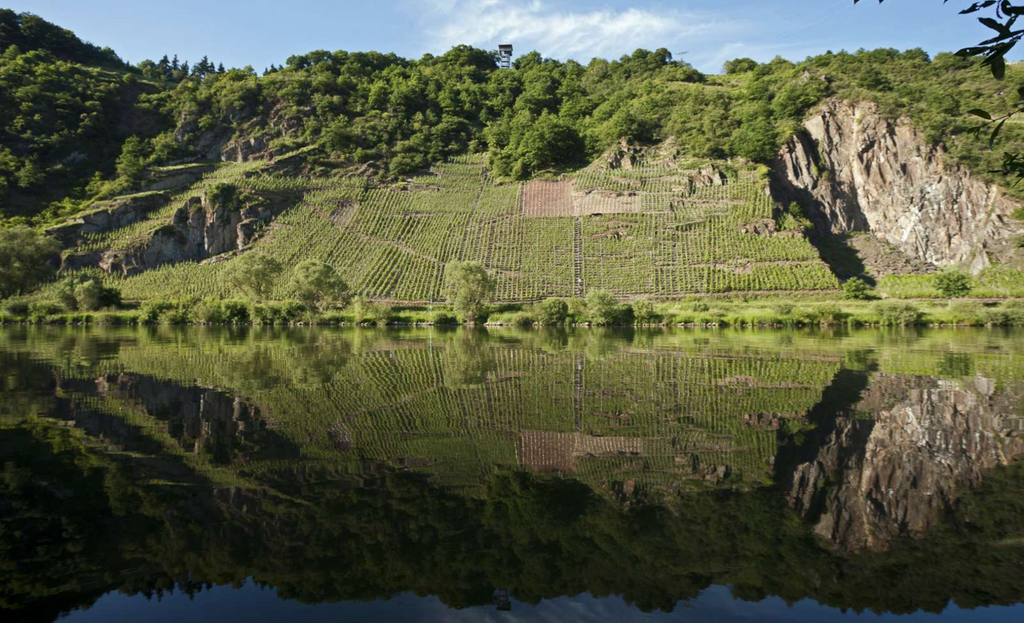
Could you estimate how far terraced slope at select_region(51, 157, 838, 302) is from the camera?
78000 millimetres

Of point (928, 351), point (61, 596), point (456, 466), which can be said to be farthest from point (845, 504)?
point (928, 351)

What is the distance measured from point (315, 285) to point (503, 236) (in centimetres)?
3432

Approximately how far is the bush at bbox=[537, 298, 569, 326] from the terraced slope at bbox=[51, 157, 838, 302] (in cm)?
1168

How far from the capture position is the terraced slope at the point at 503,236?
3071 inches

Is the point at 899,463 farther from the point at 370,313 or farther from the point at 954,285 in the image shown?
the point at 954,285

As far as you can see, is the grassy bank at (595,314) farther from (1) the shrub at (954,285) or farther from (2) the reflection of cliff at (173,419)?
(2) the reflection of cliff at (173,419)

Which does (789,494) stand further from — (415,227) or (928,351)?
(415,227)

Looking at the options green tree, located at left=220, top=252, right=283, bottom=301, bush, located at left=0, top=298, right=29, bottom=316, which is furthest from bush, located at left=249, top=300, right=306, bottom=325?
bush, located at left=0, top=298, right=29, bottom=316

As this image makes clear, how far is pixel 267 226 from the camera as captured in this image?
9650cm

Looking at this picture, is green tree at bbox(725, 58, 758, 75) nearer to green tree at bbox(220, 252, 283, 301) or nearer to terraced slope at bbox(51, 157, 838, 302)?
terraced slope at bbox(51, 157, 838, 302)

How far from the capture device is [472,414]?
1462cm

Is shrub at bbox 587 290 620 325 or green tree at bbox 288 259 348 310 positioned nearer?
shrub at bbox 587 290 620 325

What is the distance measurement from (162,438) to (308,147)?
118m

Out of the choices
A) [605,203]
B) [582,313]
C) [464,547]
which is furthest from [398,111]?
[464,547]
